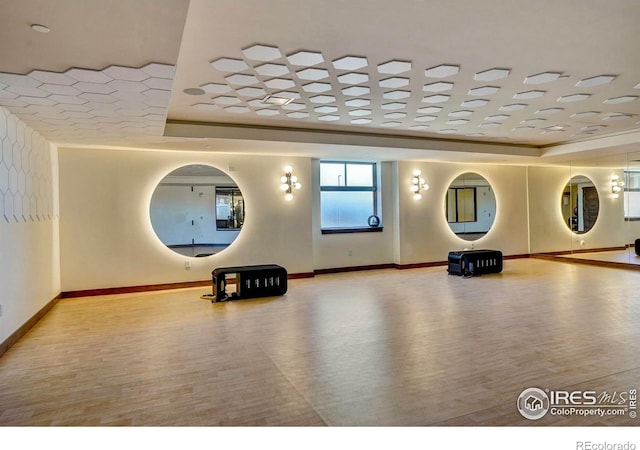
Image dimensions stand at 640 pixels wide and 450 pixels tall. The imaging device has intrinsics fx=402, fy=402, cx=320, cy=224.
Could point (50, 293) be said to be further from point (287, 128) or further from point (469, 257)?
point (469, 257)

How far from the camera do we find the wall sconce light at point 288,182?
8.17m

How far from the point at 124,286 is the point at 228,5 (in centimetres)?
583

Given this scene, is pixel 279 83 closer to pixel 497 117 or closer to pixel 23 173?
pixel 23 173

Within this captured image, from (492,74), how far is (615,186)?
8172mm

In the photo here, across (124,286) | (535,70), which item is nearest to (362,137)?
(535,70)

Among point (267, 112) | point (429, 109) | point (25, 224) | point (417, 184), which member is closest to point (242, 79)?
point (267, 112)

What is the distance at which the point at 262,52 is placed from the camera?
346cm

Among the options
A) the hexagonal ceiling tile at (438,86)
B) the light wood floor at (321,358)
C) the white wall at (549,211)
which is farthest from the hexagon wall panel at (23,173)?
the white wall at (549,211)

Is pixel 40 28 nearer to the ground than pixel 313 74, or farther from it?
nearer to the ground

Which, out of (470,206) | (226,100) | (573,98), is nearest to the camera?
(226,100)

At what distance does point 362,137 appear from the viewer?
23.2 ft

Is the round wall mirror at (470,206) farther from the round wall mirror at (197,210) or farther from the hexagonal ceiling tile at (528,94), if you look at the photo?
the round wall mirror at (197,210)

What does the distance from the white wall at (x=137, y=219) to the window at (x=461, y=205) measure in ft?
13.4

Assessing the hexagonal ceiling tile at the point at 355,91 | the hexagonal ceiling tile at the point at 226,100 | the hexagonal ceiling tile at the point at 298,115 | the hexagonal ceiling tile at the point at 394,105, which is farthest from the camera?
the hexagonal ceiling tile at the point at 298,115
